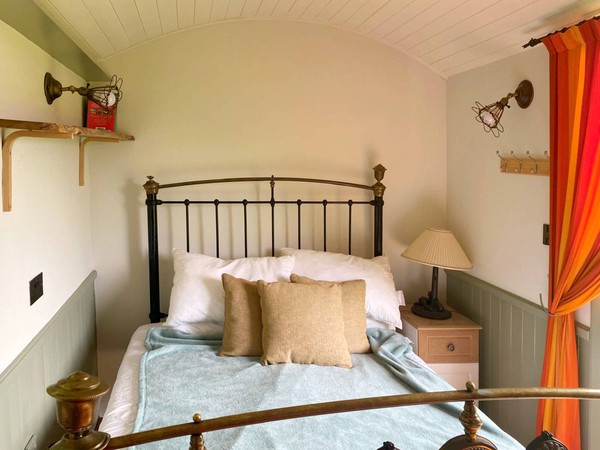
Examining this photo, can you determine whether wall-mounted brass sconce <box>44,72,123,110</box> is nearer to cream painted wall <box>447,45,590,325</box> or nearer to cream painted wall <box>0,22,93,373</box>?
cream painted wall <box>0,22,93,373</box>

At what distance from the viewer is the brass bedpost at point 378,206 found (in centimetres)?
327

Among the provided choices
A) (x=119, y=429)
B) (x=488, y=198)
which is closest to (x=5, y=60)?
(x=119, y=429)

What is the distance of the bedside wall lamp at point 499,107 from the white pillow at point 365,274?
35.1 inches

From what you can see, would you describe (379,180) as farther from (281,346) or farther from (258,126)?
(281,346)

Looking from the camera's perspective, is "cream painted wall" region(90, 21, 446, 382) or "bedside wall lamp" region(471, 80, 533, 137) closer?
"bedside wall lamp" region(471, 80, 533, 137)

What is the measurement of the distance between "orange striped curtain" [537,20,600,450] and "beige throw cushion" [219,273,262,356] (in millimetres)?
1228

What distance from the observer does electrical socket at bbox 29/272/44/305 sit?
2.02 metres

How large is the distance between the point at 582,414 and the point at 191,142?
7.50 ft

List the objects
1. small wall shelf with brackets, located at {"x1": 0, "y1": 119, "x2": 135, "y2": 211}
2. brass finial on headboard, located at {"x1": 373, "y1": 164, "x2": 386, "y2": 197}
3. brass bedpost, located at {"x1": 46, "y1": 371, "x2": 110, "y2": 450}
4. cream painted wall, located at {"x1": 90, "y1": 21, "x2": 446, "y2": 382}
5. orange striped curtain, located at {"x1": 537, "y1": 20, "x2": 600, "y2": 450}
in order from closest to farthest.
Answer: brass bedpost, located at {"x1": 46, "y1": 371, "x2": 110, "y2": 450} → small wall shelf with brackets, located at {"x1": 0, "y1": 119, "x2": 135, "y2": 211} → orange striped curtain, located at {"x1": 537, "y1": 20, "x2": 600, "y2": 450} → cream painted wall, located at {"x1": 90, "y1": 21, "x2": 446, "y2": 382} → brass finial on headboard, located at {"x1": 373, "y1": 164, "x2": 386, "y2": 197}

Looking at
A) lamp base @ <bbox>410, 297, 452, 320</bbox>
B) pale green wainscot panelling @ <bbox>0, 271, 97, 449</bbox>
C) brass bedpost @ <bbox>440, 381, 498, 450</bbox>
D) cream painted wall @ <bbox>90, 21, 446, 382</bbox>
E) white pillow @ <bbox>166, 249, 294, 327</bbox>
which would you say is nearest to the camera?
brass bedpost @ <bbox>440, 381, 498, 450</bbox>

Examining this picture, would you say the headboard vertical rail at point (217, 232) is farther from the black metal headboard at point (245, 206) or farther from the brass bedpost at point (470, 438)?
the brass bedpost at point (470, 438)

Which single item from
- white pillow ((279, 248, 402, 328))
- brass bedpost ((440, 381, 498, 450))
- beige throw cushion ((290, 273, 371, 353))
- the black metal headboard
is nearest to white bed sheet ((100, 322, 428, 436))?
white pillow ((279, 248, 402, 328))

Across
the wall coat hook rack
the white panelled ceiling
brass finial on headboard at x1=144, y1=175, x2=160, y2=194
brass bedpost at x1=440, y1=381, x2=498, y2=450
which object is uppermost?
the white panelled ceiling

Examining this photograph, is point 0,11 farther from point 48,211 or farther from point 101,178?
point 101,178
